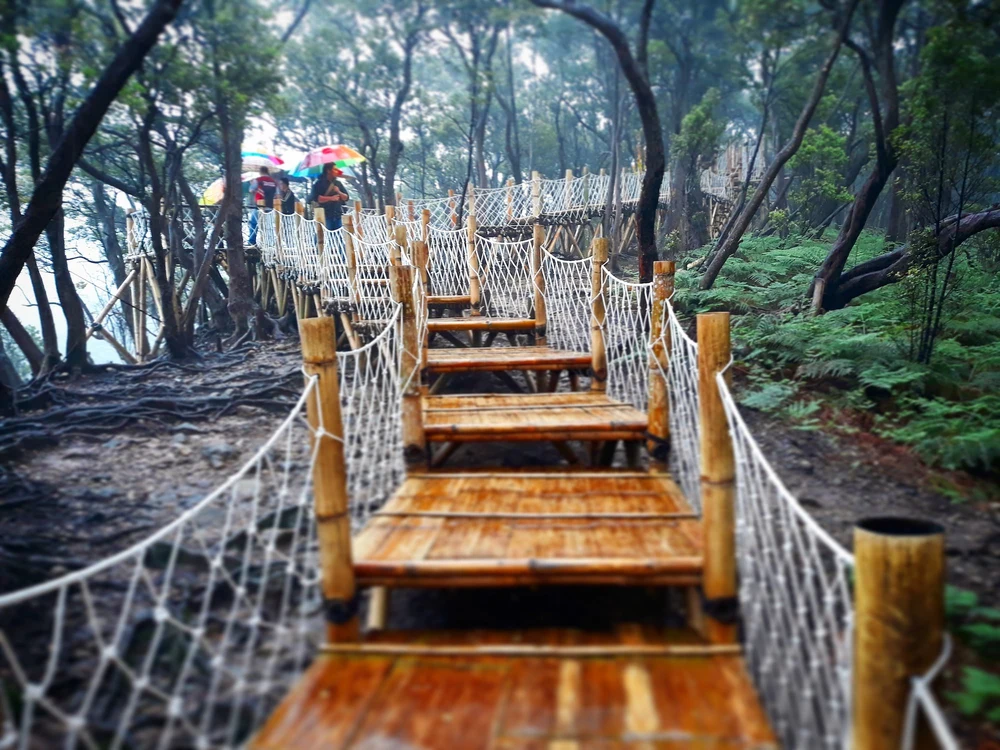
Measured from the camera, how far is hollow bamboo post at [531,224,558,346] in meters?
4.95

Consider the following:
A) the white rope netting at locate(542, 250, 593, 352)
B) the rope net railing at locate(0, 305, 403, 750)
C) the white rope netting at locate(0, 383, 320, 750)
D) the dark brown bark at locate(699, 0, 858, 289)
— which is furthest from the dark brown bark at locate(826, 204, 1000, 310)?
the white rope netting at locate(0, 383, 320, 750)

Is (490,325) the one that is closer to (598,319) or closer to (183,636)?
(598,319)

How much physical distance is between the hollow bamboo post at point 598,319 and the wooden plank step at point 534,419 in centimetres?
30

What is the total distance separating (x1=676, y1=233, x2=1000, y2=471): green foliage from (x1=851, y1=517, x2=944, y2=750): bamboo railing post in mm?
2917

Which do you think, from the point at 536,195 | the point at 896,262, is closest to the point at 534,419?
the point at 896,262

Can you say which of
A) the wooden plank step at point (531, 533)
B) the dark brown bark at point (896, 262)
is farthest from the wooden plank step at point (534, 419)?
the dark brown bark at point (896, 262)

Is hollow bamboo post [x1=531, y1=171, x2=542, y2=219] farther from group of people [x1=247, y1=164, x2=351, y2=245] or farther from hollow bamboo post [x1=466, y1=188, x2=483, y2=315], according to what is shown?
hollow bamboo post [x1=466, y1=188, x2=483, y2=315]

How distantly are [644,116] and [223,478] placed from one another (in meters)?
5.04

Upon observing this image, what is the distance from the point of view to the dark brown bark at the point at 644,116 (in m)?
5.92

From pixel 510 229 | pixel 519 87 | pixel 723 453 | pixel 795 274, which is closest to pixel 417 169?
pixel 519 87

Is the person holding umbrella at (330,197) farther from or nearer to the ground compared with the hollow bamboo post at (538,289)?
farther from the ground

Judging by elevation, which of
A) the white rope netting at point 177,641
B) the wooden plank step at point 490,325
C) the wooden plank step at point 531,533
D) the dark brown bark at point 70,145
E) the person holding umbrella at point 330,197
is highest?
the person holding umbrella at point 330,197

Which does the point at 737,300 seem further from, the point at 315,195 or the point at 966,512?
Result: the point at 315,195

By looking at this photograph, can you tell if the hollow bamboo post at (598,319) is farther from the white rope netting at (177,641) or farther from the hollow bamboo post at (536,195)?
the hollow bamboo post at (536,195)
